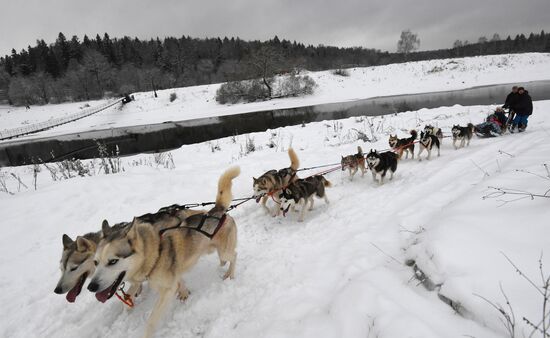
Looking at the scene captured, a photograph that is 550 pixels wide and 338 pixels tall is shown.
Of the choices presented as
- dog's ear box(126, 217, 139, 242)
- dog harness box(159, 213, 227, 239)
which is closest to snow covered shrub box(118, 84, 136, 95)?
dog harness box(159, 213, 227, 239)

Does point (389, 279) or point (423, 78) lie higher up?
point (423, 78)

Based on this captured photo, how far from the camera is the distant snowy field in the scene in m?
34.5

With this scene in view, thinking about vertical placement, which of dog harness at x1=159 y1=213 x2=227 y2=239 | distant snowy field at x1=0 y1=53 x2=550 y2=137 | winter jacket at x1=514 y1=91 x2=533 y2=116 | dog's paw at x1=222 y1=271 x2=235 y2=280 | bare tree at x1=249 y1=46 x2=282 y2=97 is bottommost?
dog's paw at x1=222 y1=271 x2=235 y2=280

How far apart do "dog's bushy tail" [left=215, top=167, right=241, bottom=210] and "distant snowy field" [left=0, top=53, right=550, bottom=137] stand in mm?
29961

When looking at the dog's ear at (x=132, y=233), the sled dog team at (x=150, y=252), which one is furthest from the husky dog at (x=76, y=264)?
the dog's ear at (x=132, y=233)

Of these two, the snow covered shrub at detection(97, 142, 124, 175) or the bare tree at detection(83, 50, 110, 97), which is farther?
the bare tree at detection(83, 50, 110, 97)

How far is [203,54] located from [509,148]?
86312mm

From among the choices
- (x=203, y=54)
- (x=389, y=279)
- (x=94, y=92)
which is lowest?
(x=389, y=279)

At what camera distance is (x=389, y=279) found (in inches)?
108

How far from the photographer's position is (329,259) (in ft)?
12.4

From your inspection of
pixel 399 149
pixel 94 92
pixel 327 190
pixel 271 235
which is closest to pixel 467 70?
pixel 399 149

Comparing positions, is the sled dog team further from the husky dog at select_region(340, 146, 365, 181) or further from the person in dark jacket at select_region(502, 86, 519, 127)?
the person in dark jacket at select_region(502, 86, 519, 127)

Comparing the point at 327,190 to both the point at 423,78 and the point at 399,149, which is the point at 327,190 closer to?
the point at 399,149

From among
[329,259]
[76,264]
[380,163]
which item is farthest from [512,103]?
[76,264]
